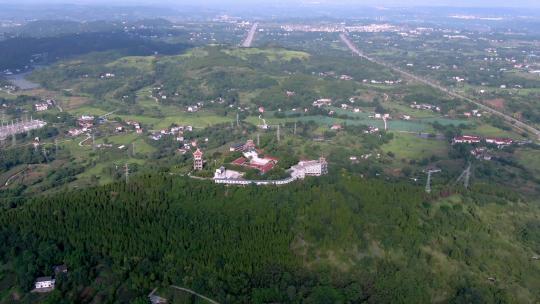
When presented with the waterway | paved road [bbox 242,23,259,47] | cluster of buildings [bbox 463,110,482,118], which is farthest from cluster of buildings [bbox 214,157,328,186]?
paved road [bbox 242,23,259,47]

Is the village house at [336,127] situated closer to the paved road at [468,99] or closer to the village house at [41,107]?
the paved road at [468,99]

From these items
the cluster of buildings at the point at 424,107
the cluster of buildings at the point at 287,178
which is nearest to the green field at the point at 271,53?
the cluster of buildings at the point at 424,107

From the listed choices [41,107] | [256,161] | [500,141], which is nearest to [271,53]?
[41,107]

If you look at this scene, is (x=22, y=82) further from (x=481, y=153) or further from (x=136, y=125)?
(x=481, y=153)

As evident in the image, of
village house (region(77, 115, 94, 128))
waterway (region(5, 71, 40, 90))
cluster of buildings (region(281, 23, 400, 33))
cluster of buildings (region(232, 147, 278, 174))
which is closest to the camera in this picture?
cluster of buildings (region(232, 147, 278, 174))

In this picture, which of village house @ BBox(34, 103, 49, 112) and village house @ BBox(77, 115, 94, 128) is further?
village house @ BBox(34, 103, 49, 112)

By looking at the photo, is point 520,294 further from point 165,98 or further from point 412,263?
point 165,98

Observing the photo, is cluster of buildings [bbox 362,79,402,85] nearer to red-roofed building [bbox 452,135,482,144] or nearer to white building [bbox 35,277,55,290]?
red-roofed building [bbox 452,135,482,144]
